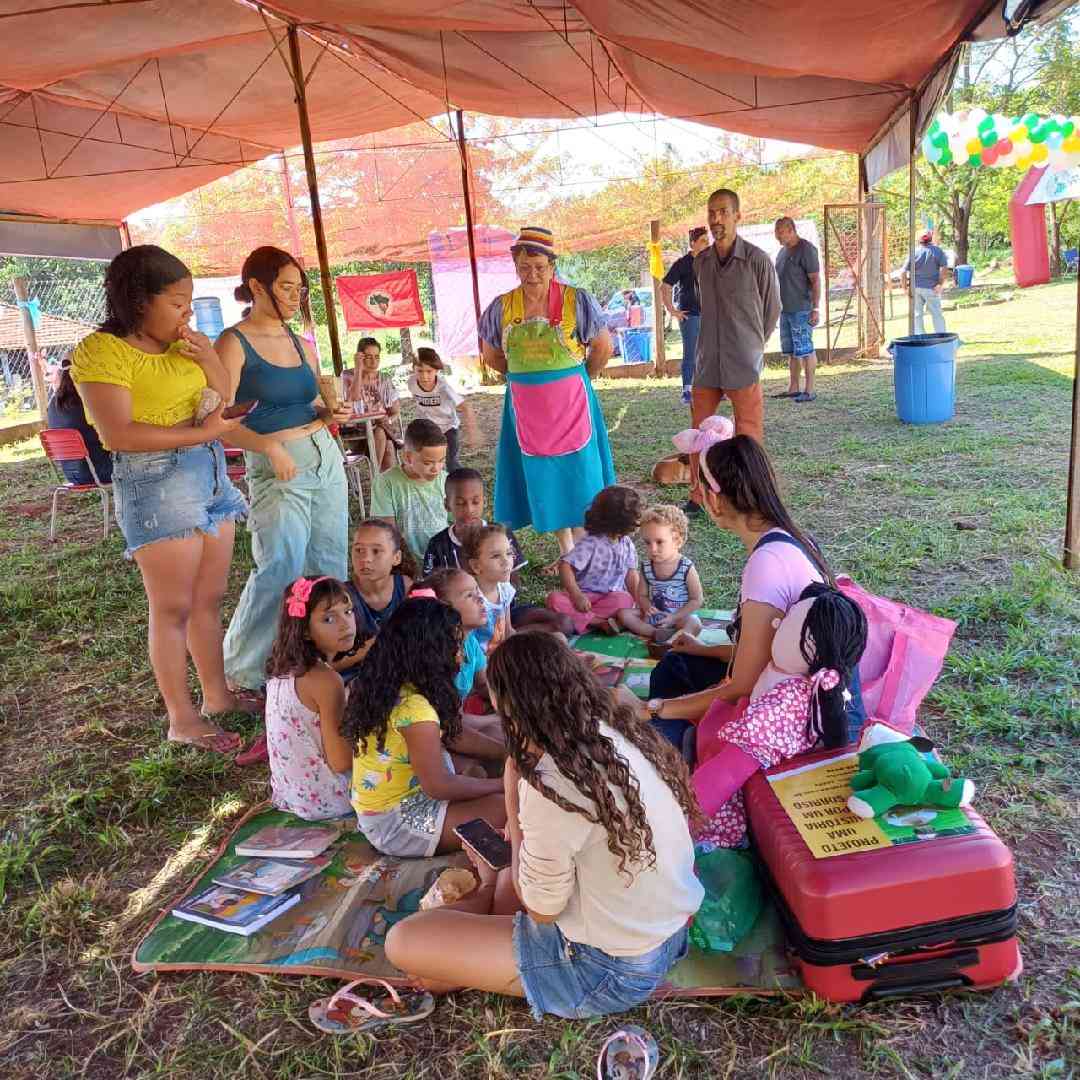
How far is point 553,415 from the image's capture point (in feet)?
13.7

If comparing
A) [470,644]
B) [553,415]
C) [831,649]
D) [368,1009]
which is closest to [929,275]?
[553,415]

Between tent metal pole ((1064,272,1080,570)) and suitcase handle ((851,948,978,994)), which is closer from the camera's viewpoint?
suitcase handle ((851,948,978,994))

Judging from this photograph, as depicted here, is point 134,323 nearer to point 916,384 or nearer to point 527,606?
point 527,606

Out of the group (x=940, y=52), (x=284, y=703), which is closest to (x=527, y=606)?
(x=284, y=703)

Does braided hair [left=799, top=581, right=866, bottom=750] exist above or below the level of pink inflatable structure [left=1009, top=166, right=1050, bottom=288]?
below

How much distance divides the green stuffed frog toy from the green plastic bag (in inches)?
13.5

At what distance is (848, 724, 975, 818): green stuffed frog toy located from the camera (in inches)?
71.6

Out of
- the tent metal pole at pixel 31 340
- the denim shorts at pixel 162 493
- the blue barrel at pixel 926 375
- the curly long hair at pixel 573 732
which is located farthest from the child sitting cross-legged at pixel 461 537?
the tent metal pole at pixel 31 340

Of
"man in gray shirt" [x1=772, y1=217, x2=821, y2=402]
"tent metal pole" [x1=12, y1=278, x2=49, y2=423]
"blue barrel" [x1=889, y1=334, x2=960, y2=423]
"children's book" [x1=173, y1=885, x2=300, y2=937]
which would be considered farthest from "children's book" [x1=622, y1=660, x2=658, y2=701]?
"tent metal pole" [x1=12, y1=278, x2=49, y2=423]

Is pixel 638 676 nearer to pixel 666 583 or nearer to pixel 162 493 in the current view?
pixel 666 583

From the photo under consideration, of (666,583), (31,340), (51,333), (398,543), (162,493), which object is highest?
(51,333)

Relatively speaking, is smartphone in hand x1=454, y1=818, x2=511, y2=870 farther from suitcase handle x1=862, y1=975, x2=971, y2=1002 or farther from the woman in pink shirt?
suitcase handle x1=862, y1=975, x2=971, y2=1002

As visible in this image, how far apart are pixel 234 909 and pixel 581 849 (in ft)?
3.73

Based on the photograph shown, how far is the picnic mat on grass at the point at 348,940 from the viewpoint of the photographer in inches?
75.3
